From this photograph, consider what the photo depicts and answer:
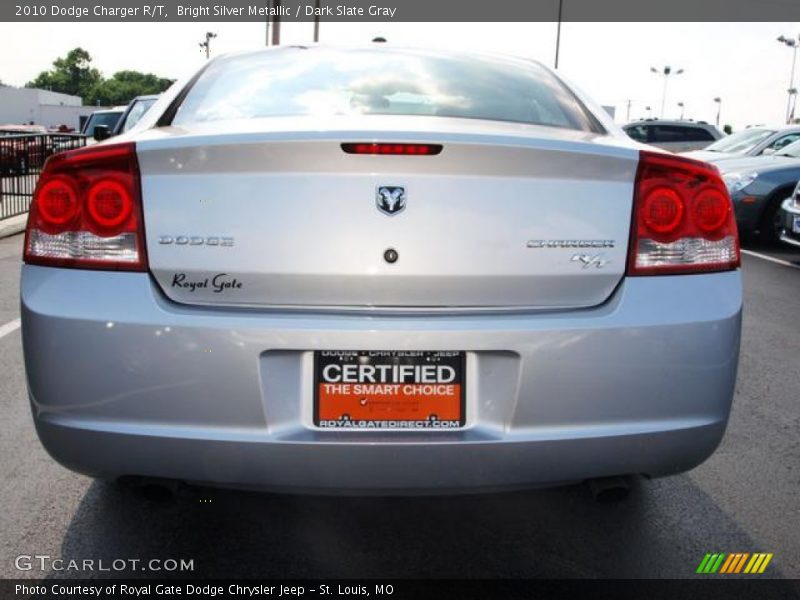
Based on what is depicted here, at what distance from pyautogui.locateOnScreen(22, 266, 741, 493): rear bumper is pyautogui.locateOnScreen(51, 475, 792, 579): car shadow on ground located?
0.42m

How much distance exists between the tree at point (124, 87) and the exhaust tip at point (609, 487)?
143879 millimetres

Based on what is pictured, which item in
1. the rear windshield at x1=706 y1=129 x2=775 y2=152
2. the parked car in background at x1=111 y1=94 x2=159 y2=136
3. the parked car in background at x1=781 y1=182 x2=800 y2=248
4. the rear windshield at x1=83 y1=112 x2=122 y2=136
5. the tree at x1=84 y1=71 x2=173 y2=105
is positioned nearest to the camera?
the parked car in background at x1=781 y1=182 x2=800 y2=248

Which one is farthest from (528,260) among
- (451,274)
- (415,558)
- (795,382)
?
(795,382)

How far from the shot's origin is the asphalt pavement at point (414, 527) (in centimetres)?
267

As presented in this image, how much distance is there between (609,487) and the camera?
252 cm

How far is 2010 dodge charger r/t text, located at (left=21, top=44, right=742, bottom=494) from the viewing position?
89.6 inches

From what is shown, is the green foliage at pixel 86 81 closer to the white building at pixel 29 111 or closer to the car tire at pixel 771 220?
the white building at pixel 29 111

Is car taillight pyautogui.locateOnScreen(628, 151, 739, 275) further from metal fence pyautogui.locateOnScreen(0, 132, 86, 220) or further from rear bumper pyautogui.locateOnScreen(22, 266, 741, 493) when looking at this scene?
metal fence pyautogui.locateOnScreen(0, 132, 86, 220)

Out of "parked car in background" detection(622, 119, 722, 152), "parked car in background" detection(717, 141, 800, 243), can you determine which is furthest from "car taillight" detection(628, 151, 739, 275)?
"parked car in background" detection(622, 119, 722, 152)

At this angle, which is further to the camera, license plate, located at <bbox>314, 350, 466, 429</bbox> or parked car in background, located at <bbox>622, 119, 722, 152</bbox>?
parked car in background, located at <bbox>622, 119, 722, 152</bbox>

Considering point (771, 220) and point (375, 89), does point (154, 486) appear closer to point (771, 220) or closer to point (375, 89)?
point (375, 89)
